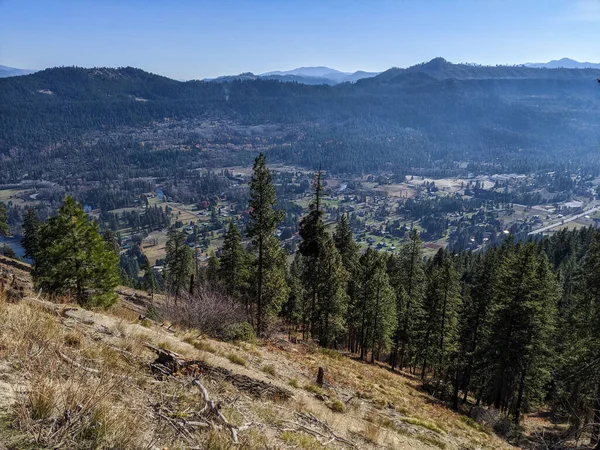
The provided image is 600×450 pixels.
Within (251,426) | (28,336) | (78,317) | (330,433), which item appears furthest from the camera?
(78,317)

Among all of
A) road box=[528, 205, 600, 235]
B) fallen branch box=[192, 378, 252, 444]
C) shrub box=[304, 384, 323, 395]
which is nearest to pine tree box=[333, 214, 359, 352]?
shrub box=[304, 384, 323, 395]

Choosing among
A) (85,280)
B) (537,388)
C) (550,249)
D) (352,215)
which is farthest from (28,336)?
(352,215)

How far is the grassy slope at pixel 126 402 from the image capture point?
329 centimetres

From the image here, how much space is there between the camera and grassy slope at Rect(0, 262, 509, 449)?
3291mm

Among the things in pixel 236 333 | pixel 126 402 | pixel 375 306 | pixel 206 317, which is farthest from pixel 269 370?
pixel 375 306

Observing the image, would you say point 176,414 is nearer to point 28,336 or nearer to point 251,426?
point 251,426

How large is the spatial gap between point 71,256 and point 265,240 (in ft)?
35.3

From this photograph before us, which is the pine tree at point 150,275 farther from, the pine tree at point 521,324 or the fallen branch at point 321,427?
the fallen branch at point 321,427

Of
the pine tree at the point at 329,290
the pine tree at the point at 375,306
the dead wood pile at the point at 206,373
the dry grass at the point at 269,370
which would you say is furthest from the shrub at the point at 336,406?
the pine tree at the point at 375,306

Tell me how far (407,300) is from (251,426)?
3057 cm

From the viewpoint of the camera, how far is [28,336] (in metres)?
5.07

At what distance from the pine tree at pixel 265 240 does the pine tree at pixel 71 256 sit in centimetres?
892

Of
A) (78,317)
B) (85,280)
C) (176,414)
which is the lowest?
(85,280)

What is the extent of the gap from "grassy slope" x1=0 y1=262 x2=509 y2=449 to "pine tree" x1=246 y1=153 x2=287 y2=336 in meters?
12.3
